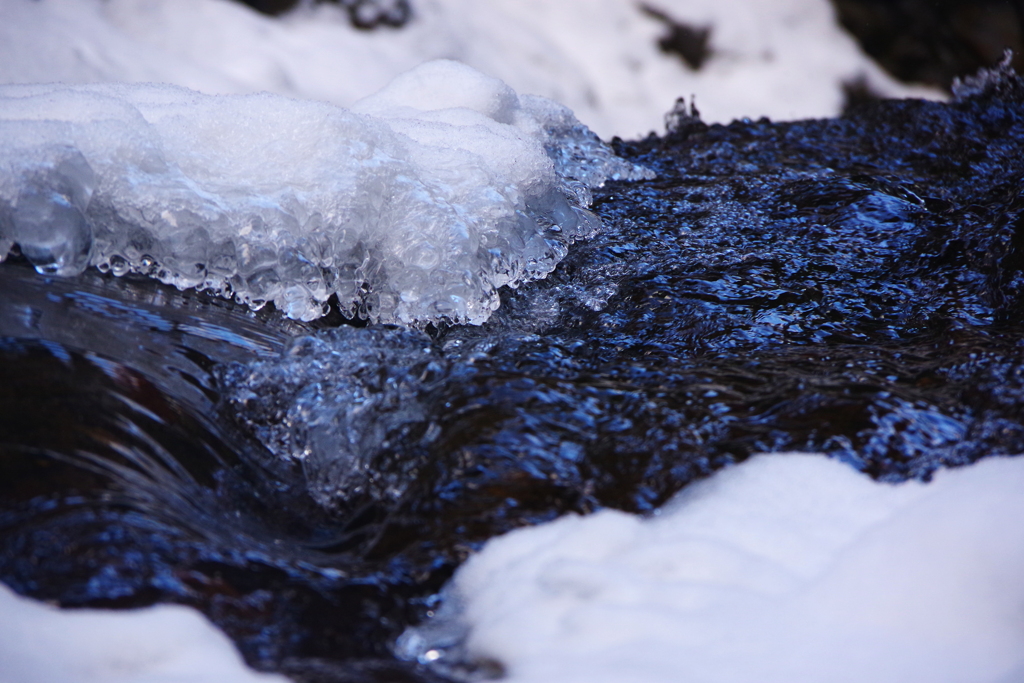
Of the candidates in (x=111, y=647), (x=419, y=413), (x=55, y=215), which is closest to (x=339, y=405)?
(x=419, y=413)

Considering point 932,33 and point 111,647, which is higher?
point 932,33

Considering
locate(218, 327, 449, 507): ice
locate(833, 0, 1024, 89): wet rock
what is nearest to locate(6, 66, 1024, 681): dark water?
locate(218, 327, 449, 507): ice

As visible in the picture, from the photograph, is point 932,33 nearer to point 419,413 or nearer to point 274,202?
point 274,202

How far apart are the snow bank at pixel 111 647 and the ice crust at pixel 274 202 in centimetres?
72

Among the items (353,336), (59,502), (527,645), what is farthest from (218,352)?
(527,645)

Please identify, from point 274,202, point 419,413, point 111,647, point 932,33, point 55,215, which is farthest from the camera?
point 932,33

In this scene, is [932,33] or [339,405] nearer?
[339,405]

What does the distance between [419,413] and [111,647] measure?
18.6 inches

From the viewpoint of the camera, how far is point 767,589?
0.85 meters

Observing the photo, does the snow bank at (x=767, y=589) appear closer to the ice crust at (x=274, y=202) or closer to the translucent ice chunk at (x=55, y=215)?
the ice crust at (x=274, y=202)

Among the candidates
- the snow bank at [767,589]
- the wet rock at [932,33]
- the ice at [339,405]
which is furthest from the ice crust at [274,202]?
the wet rock at [932,33]

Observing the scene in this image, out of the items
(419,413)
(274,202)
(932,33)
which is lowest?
(419,413)

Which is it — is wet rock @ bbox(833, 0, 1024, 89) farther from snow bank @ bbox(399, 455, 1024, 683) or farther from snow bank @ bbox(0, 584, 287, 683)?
snow bank @ bbox(0, 584, 287, 683)

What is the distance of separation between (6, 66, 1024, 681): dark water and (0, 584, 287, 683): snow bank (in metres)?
0.02
